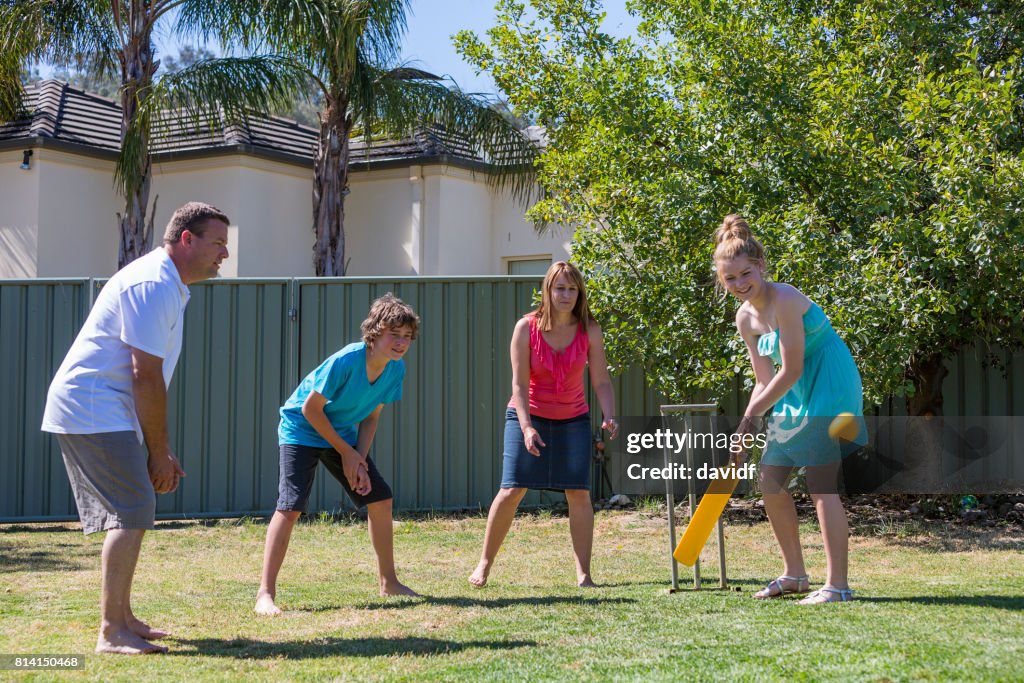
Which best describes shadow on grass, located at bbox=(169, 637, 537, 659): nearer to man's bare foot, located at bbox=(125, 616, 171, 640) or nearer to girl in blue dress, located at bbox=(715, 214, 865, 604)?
man's bare foot, located at bbox=(125, 616, 171, 640)

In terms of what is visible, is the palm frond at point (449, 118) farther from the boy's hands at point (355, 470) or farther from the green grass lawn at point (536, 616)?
the boy's hands at point (355, 470)

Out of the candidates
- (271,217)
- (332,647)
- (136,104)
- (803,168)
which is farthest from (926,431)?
(271,217)

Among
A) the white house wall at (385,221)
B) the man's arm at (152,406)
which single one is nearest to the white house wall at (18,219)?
the white house wall at (385,221)

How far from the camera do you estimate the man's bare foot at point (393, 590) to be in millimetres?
5523

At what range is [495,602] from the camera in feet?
17.1

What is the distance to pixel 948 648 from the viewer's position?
3.78 metres

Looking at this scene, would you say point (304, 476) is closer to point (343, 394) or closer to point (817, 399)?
point (343, 394)

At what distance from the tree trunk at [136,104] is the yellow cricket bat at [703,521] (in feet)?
33.3

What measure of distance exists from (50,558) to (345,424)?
127 inches

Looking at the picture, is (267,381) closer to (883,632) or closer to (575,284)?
(575,284)

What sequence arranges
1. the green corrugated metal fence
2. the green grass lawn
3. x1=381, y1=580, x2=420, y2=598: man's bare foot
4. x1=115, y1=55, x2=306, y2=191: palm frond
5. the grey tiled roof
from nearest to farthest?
1. the green grass lawn
2. x1=381, y1=580, x2=420, y2=598: man's bare foot
3. the green corrugated metal fence
4. x1=115, y1=55, x2=306, y2=191: palm frond
5. the grey tiled roof

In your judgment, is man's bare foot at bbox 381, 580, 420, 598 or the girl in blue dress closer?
the girl in blue dress

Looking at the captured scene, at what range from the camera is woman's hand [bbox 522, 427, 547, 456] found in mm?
5559

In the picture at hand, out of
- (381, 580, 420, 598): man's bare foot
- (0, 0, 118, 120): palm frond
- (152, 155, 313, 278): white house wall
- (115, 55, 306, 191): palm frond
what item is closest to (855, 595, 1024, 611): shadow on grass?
(381, 580, 420, 598): man's bare foot
